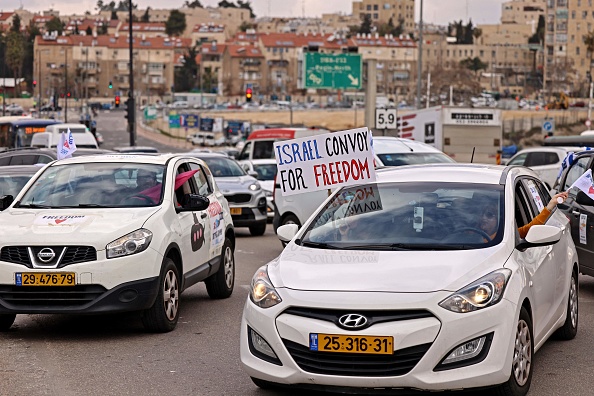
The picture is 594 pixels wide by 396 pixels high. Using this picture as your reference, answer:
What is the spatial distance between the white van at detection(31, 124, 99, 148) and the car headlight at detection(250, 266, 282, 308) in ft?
104

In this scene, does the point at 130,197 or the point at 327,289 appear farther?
the point at 130,197

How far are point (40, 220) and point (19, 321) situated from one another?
1.35m

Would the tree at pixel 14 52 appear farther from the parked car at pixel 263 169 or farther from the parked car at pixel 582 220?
the parked car at pixel 582 220

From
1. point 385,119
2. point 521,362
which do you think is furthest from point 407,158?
point 385,119

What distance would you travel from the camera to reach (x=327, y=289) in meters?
6.41

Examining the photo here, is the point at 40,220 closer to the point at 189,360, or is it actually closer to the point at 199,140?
the point at 189,360

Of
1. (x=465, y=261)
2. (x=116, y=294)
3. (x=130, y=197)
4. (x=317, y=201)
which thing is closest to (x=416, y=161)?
(x=317, y=201)

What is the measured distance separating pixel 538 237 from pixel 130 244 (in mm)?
3536

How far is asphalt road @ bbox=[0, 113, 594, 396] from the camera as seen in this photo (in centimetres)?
729

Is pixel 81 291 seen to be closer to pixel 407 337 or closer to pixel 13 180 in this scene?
pixel 407 337

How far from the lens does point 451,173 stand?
26.6 feet

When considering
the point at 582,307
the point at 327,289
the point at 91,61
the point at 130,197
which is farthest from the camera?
the point at 91,61

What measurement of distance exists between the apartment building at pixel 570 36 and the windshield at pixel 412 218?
581 ft

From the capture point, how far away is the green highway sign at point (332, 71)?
54500 millimetres
